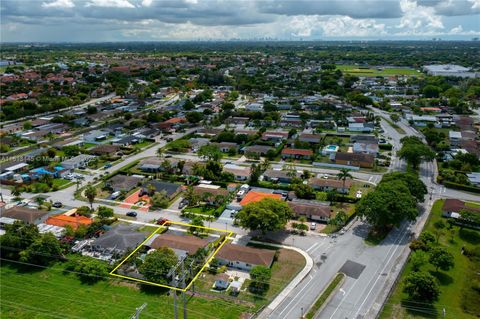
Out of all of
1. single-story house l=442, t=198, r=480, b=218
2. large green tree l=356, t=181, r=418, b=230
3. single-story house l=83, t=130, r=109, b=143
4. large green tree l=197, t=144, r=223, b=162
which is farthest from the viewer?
single-story house l=83, t=130, r=109, b=143

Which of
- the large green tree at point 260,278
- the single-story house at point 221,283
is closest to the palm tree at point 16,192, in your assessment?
the single-story house at point 221,283

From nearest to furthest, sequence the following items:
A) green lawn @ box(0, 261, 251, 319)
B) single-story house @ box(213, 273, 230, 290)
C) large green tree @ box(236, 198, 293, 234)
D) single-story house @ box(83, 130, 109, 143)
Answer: green lawn @ box(0, 261, 251, 319)
single-story house @ box(213, 273, 230, 290)
large green tree @ box(236, 198, 293, 234)
single-story house @ box(83, 130, 109, 143)

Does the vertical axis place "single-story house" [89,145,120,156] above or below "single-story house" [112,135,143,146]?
below

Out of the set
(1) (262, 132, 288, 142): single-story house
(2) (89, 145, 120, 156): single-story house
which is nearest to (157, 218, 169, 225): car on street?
(2) (89, 145, 120, 156): single-story house

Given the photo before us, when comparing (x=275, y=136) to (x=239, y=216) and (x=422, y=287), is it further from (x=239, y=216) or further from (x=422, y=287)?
(x=422, y=287)

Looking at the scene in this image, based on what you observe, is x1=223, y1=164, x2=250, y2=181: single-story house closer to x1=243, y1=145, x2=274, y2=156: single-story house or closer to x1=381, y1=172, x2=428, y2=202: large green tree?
x1=243, y1=145, x2=274, y2=156: single-story house

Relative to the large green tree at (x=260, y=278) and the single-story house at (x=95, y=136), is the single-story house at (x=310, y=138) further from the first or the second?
the large green tree at (x=260, y=278)

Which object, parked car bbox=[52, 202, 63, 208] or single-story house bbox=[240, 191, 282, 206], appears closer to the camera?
single-story house bbox=[240, 191, 282, 206]


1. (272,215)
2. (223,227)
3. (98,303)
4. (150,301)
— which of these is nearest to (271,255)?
(272,215)
